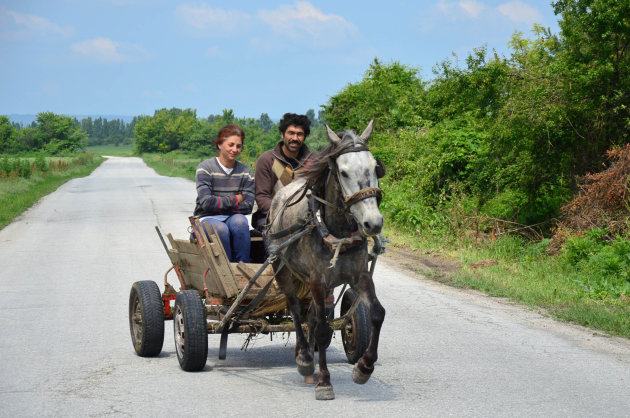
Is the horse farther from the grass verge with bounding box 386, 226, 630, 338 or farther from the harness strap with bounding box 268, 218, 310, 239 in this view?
the grass verge with bounding box 386, 226, 630, 338

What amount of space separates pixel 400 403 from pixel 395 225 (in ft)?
40.3

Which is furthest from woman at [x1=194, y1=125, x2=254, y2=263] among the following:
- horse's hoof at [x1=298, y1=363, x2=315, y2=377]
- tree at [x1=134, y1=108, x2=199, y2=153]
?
tree at [x1=134, y1=108, x2=199, y2=153]

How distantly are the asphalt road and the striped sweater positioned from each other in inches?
58.1

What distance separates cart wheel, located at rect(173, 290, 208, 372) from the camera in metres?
6.10

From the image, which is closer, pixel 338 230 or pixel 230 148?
pixel 338 230

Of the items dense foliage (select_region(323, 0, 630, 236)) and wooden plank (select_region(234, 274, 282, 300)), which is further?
dense foliage (select_region(323, 0, 630, 236))

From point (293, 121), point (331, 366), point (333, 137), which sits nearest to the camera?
point (333, 137)

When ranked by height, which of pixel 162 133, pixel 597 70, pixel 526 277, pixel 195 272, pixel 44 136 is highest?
pixel 162 133

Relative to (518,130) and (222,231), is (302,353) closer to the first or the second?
(222,231)

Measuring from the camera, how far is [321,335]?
5.51 m

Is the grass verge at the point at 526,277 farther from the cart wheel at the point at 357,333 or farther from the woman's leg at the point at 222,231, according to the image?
the woman's leg at the point at 222,231

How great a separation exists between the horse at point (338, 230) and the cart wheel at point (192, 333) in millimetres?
880

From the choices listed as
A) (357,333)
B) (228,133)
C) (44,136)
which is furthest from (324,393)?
(44,136)

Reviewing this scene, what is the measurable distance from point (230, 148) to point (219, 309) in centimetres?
159
